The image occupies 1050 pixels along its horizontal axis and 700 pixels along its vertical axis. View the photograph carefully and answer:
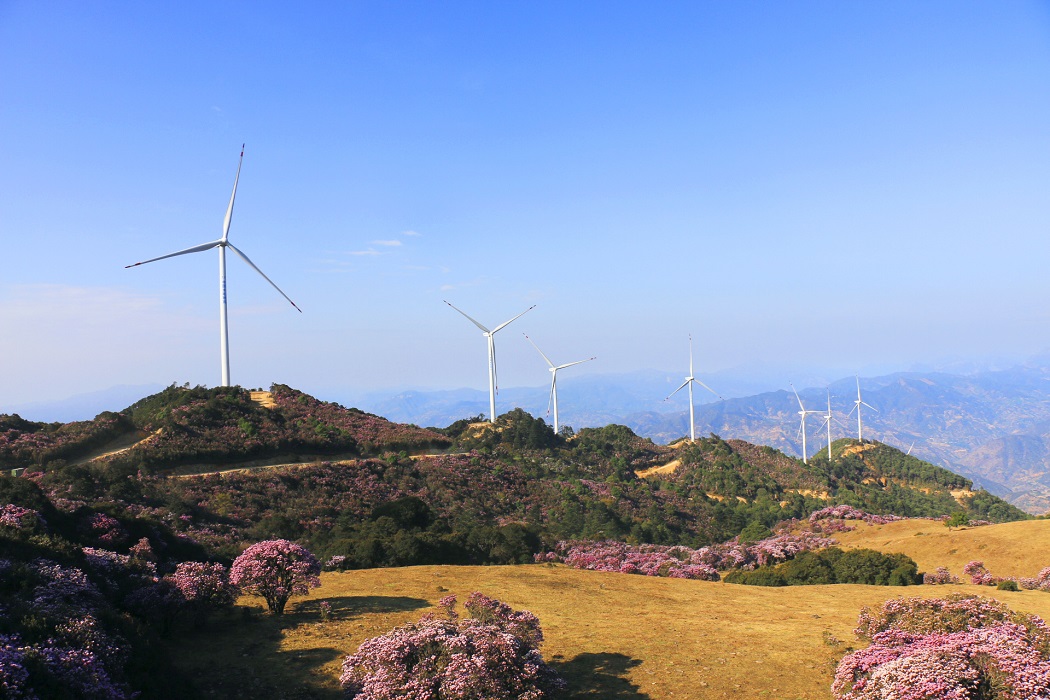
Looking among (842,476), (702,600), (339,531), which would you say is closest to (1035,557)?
(702,600)

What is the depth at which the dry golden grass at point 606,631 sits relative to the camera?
14.2m

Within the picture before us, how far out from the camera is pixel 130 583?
1681 centimetres

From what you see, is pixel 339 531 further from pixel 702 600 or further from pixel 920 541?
pixel 920 541

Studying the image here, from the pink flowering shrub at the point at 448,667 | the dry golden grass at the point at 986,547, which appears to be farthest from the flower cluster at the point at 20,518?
the dry golden grass at the point at 986,547

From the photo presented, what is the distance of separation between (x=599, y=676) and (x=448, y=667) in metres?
4.54

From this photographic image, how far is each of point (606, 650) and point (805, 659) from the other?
14.8ft

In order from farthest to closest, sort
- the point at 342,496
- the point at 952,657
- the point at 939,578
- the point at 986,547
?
1. the point at 342,496
2. the point at 986,547
3. the point at 939,578
4. the point at 952,657

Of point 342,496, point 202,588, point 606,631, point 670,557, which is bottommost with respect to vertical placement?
point 670,557

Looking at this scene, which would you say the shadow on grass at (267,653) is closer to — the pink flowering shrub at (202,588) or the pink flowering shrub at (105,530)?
the pink flowering shrub at (202,588)

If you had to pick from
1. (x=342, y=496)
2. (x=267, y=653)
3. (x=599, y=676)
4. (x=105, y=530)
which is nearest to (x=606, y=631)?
(x=599, y=676)

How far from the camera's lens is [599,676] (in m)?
14.7

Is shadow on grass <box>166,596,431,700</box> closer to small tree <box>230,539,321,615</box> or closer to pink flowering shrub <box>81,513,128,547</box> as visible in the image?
small tree <box>230,539,321,615</box>

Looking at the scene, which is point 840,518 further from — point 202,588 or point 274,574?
point 202,588

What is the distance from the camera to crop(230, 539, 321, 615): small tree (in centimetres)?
1831
